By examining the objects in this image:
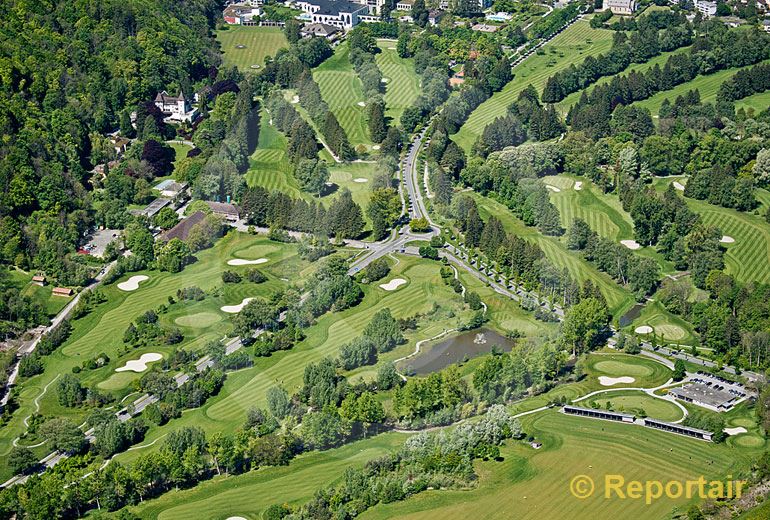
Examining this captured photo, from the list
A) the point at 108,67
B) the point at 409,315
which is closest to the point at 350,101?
the point at 108,67

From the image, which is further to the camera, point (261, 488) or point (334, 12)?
point (334, 12)

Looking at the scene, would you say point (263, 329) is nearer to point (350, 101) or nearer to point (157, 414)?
point (157, 414)

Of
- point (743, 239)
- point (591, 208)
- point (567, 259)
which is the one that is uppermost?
point (591, 208)

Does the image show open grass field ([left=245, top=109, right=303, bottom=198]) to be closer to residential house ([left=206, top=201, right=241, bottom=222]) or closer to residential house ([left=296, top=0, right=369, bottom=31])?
residential house ([left=206, top=201, right=241, bottom=222])

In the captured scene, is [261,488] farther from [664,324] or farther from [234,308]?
[664,324]

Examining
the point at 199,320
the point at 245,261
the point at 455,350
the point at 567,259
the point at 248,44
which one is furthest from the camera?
the point at 248,44

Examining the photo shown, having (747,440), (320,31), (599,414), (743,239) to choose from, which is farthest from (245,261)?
(320,31)

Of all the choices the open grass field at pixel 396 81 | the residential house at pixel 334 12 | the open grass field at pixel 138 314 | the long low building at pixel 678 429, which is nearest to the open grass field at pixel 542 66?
the open grass field at pixel 396 81
